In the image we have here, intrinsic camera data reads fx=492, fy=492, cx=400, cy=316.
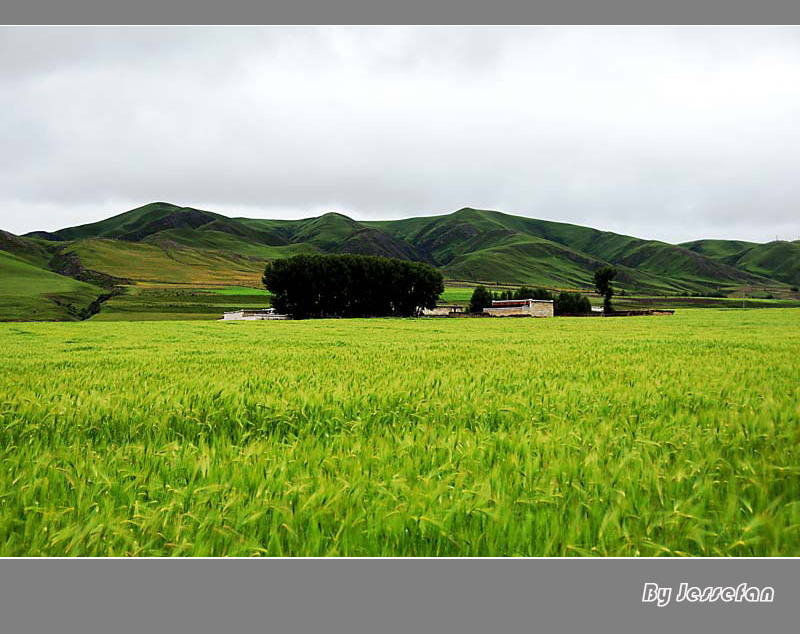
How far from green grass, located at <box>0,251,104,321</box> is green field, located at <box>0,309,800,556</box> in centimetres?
11566

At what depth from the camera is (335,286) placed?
262 feet

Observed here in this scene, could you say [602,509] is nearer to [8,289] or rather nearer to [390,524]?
[390,524]

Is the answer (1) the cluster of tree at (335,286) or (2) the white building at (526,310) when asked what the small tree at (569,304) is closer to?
(2) the white building at (526,310)

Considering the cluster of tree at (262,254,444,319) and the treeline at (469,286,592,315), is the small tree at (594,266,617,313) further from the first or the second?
the cluster of tree at (262,254,444,319)

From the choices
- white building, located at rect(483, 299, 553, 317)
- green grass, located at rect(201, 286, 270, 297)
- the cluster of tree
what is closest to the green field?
the cluster of tree

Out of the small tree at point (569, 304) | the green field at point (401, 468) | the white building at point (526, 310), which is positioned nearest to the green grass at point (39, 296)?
the white building at point (526, 310)

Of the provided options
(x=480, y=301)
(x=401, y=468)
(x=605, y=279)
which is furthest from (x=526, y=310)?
(x=401, y=468)

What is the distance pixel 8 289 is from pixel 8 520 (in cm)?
17661

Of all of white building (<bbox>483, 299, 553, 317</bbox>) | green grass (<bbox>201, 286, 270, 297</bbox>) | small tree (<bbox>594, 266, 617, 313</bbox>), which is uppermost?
small tree (<bbox>594, 266, 617, 313</bbox>)

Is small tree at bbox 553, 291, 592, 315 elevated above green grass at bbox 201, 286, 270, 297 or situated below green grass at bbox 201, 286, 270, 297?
below

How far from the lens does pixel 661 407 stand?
592cm

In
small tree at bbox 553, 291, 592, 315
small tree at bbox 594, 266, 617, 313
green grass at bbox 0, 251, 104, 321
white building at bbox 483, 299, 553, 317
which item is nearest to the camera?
white building at bbox 483, 299, 553, 317

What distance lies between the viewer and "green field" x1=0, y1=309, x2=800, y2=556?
Result: 8.96 feet

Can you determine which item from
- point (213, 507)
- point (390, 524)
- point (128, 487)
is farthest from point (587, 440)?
point (128, 487)
